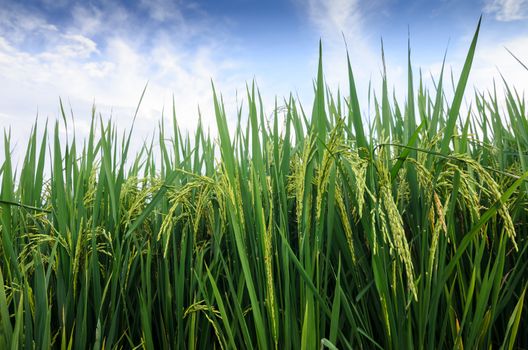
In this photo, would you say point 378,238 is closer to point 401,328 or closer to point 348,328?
point 401,328

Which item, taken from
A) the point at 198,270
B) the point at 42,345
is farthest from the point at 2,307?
the point at 198,270

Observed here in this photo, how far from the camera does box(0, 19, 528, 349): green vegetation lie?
A: 141 cm

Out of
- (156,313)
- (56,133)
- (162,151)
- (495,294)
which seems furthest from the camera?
(162,151)

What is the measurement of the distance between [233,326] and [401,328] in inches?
23.8

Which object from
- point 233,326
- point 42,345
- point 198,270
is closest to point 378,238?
point 233,326

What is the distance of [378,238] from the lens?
4.80 feet

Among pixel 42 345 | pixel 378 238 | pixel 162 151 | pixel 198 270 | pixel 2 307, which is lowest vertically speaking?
pixel 42 345

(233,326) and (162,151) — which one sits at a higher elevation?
(162,151)

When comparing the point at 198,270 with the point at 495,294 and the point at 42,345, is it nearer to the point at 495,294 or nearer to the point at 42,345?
the point at 42,345

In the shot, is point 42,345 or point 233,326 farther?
point 42,345

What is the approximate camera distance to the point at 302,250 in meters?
1.42

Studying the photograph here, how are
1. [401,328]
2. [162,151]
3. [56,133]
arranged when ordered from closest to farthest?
[401,328], [56,133], [162,151]

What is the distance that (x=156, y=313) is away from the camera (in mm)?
2057

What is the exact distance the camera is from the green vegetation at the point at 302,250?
4.63 ft
